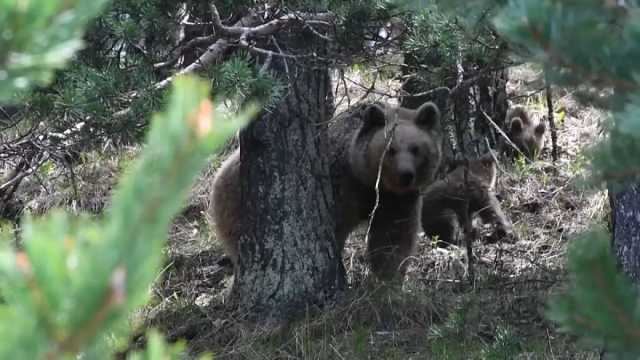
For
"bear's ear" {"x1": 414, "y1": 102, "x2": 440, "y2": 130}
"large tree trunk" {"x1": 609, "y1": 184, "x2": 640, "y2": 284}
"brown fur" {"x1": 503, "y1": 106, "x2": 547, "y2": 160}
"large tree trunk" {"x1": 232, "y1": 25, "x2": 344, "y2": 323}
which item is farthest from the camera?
"brown fur" {"x1": 503, "y1": 106, "x2": 547, "y2": 160}

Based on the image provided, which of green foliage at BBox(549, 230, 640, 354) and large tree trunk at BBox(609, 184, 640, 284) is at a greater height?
green foliage at BBox(549, 230, 640, 354)

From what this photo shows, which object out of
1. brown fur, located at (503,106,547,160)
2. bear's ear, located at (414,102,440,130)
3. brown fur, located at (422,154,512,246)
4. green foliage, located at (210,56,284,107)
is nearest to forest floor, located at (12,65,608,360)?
brown fur, located at (422,154,512,246)

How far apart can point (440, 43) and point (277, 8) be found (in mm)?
853

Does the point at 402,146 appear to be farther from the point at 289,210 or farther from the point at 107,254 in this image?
the point at 107,254

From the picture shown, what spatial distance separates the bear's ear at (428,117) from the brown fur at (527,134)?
265 cm

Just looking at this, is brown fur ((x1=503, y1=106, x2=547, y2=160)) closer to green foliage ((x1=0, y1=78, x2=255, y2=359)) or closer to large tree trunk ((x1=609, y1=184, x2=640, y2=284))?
large tree trunk ((x1=609, y1=184, x2=640, y2=284))

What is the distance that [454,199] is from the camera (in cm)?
927

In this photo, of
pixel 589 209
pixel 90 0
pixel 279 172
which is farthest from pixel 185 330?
pixel 90 0

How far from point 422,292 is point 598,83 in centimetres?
552

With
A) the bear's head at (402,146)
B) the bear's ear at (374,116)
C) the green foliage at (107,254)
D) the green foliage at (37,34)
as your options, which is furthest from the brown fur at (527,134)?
the green foliage at (107,254)

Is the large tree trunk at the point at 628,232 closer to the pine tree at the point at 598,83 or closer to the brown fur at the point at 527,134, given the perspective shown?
the pine tree at the point at 598,83

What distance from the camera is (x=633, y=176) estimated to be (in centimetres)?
210

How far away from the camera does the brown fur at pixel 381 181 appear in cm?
803

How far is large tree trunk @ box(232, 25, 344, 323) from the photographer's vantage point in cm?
725
